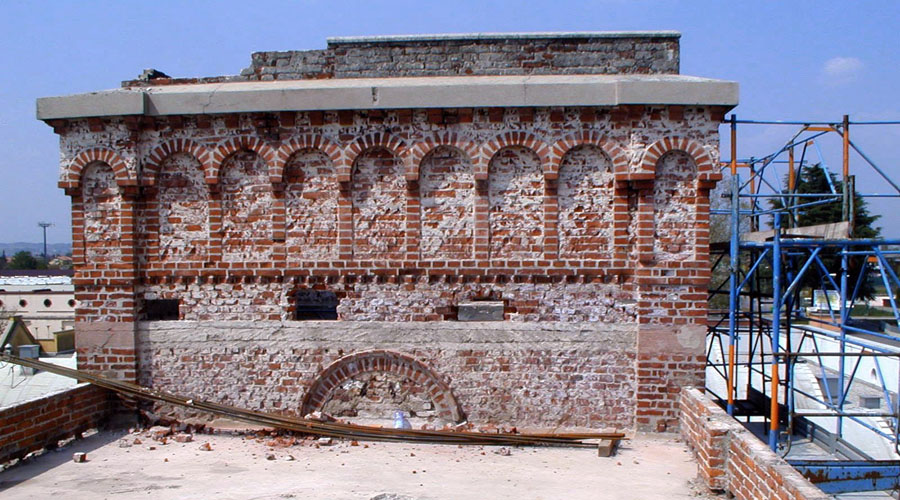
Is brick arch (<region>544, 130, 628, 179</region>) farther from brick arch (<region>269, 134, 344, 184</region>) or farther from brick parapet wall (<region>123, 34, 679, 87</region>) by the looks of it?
brick arch (<region>269, 134, 344, 184</region>)

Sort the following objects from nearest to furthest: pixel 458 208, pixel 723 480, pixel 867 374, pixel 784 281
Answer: pixel 723 480 < pixel 458 208 < pixel 784 281 < pixel 867 374

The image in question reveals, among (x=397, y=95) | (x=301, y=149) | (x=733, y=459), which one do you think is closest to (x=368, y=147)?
(x=397, y=95)

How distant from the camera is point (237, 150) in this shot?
8.09 meters

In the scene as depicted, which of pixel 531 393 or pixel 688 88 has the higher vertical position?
pixel 688 88

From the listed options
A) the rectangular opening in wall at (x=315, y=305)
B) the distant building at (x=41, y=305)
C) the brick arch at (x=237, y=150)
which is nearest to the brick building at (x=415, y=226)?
the brick arch at (x=237, y=150)

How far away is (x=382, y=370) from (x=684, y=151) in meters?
4.20

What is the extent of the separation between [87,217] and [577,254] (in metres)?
5.91

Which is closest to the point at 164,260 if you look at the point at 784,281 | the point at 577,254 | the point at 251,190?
the point at 251,190

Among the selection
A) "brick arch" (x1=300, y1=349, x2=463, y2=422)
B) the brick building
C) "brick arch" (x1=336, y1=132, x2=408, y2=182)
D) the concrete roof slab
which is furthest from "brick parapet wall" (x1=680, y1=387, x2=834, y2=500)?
"brick arch" (x1=336, y1=132, x2=408, y2=182)

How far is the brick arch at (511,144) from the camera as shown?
25.3 ft

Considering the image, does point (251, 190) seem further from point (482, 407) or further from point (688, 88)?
point (688, 88)

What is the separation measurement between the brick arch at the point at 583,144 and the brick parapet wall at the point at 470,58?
100 centimetres

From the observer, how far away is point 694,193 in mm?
7578

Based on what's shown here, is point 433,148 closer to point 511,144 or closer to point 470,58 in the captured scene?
point 511,144
